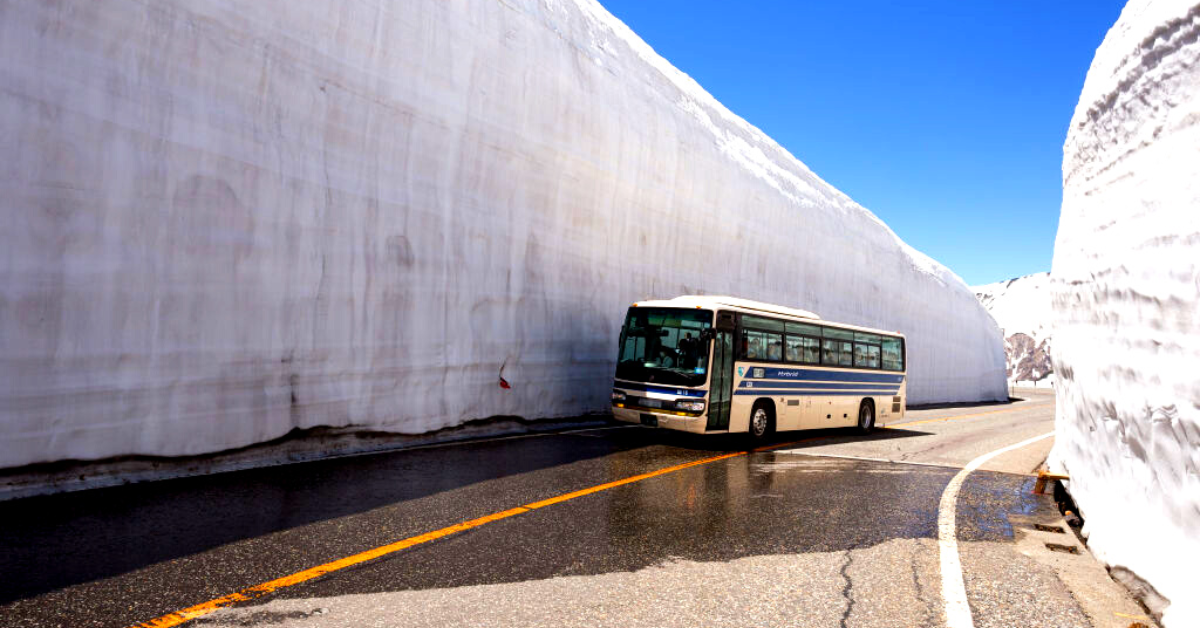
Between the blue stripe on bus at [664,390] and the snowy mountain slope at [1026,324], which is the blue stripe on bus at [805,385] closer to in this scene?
the blue stripe on bus at [664,390]

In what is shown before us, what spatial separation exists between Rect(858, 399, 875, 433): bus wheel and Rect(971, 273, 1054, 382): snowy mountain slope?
98799 millimetres

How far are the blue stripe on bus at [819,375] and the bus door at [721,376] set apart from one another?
0.59 meters

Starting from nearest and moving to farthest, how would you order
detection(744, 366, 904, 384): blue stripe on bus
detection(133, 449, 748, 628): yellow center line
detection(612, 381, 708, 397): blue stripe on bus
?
detection(133, 449, 748, 628): yellow center line
detection(612, 381, 708, 397): blue stripe on bus
detection(744, 366, 904, 384): blue stripe on bus

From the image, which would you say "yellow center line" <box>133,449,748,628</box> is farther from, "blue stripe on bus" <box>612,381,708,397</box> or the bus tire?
the bus tire

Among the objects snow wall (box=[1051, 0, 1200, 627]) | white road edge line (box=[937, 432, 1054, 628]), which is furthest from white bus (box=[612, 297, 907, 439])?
snow wall (box=[1051, 0, 1200, 627])

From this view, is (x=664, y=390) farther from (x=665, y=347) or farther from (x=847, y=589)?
(x=847, y=589)

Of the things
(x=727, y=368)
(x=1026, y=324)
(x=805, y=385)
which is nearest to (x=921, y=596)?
(x=727, y=368)

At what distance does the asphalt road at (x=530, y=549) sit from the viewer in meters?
3.86

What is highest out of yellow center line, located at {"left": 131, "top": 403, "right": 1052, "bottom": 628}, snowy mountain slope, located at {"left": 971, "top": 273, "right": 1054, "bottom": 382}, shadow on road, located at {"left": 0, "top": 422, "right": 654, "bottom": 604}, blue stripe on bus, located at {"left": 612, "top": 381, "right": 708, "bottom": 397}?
snowy mountain slope, located at {"left": 971, "top": 273, "right": 1054, "bottom": 382}

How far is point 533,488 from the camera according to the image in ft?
24.4

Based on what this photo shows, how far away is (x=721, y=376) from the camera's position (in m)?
12.3

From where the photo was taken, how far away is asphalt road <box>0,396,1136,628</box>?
3861 mm

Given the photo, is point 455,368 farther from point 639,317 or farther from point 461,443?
point 639,317

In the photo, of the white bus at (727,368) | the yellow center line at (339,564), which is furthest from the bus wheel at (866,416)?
the yellow center line at (339,564)
